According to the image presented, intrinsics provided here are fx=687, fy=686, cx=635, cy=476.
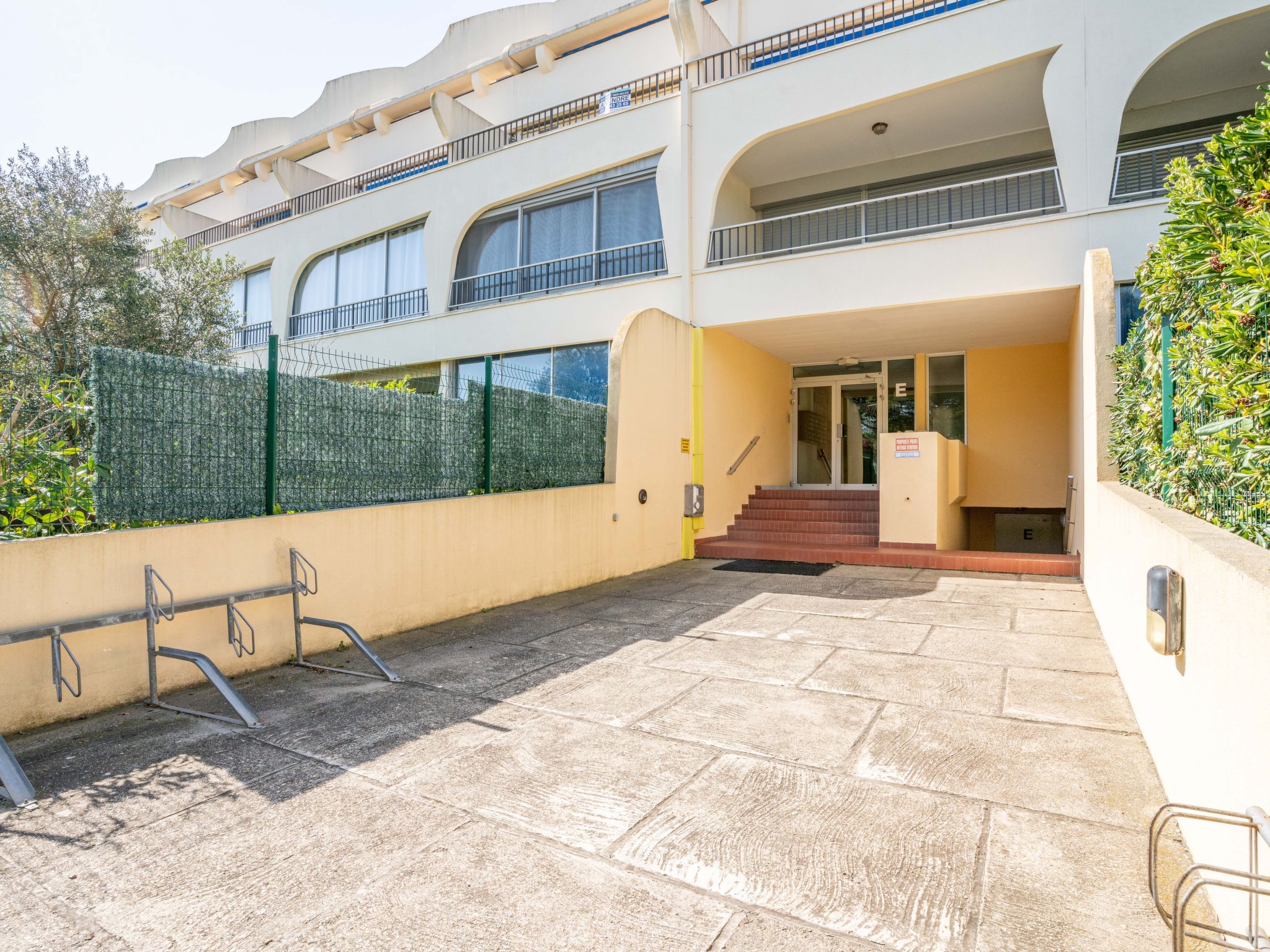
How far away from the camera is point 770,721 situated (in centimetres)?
374

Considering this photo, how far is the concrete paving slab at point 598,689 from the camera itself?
155 inches

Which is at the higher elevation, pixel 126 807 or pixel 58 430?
pixel 58 430

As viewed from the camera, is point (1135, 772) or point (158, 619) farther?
point (158, 619)

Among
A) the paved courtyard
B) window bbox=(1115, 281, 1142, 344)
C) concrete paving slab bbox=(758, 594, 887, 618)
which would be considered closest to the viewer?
the paved courtyard

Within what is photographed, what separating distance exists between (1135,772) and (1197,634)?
1.15m

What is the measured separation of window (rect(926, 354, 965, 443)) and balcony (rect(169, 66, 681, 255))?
6.60 meters

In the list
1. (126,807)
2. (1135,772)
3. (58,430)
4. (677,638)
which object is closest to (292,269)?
(58,430)

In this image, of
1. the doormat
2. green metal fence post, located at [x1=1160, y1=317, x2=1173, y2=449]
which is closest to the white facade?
the doormat

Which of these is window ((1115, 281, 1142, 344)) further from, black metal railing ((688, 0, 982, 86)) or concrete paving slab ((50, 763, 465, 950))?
concrete paving slab ((50, 763, 465, 950))

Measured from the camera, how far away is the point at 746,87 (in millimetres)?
10078

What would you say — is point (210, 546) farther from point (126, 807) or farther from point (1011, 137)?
point (1011, 137)

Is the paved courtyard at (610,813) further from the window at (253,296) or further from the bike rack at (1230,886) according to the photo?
the window at (253,296)

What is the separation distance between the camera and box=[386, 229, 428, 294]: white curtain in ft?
46.4

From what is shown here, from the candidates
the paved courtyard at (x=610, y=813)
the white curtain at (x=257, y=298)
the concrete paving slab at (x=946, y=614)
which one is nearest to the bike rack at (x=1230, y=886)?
the paved courtyard at (x=610, y=813)
